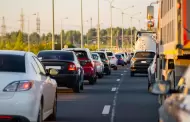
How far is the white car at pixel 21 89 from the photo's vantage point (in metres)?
10.7

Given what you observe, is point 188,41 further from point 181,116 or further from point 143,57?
point 143,57

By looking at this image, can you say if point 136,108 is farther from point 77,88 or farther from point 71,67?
point 77,88

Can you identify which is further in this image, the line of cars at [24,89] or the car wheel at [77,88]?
the car wheel at [77,88]

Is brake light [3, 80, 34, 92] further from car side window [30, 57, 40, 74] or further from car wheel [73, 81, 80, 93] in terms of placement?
car wheel [73, 81, 80, 93]

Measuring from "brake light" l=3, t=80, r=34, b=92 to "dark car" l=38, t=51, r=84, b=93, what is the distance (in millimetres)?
11600

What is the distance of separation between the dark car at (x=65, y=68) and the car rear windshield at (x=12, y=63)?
10731 mm

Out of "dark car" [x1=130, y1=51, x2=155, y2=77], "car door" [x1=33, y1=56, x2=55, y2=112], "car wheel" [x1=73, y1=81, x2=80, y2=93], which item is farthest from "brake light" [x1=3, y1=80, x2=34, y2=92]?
"dark car" [x1=130, y1=51, x2=155, y2=77]

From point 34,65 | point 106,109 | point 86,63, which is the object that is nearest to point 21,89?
point 34,65

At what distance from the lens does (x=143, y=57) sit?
131 ft

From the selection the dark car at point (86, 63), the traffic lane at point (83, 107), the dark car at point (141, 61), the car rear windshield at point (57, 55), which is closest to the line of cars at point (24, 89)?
the traffic lane at point (83, 107)

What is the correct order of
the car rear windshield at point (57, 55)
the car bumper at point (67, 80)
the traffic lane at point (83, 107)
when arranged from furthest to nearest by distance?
the car rear windshield at point (57, 55), the car bumper at point (67, 80), the traffic lane at point (83, 107)

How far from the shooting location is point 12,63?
38.1ft

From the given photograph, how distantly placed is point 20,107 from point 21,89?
13.2 inches

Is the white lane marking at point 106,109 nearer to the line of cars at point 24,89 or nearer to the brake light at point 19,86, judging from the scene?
the line of cars at point 24,89
